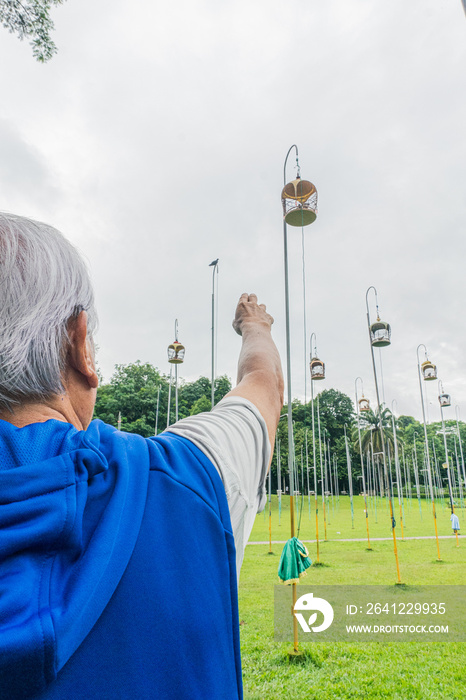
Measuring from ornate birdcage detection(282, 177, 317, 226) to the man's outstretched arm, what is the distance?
2.66m

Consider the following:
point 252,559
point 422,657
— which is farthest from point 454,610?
point 252,559

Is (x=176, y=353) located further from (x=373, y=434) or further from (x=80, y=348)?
(x=373, y=434)

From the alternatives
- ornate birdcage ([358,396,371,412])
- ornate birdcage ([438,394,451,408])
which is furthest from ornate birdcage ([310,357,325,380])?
ornate birdcage ([358,396,371,412])

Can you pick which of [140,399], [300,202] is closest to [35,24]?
[300,202]

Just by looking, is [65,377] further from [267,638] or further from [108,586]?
[267,638]

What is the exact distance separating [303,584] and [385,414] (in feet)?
138

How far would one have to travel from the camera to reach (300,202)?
376cm

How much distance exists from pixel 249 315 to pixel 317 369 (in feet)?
28.8

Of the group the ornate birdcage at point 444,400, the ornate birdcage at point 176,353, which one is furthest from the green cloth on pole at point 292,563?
the ornate birdcage at point 444,400

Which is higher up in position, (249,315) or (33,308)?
(249,315)

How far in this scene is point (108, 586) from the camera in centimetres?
50

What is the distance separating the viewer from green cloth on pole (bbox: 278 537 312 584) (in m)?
5.76

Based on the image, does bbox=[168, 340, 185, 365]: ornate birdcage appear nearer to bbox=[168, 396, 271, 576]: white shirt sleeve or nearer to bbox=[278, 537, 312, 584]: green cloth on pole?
bbox=[278, 537, 312, 584]: green cloth on pole

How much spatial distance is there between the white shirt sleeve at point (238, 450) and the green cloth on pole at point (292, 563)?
529 centimetres
